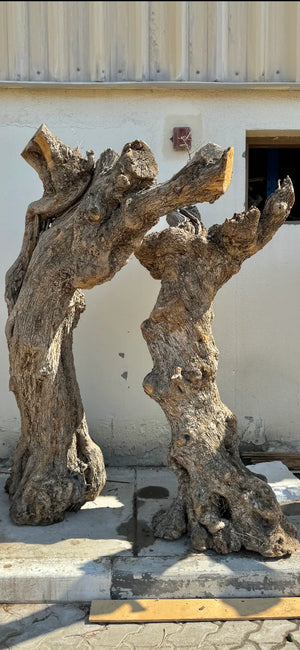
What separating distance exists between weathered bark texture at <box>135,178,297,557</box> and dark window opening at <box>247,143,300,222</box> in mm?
1604

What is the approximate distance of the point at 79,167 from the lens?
10.6ft

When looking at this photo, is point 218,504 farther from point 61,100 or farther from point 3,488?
point 61,100

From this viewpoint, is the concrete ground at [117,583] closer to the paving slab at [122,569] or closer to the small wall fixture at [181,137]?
the paving slab at [122,569]

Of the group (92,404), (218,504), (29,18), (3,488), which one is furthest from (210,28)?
(3,488)

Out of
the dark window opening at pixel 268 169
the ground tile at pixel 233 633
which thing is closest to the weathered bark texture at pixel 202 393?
the ground tile at pixel 233 633

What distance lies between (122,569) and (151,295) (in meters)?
2.24

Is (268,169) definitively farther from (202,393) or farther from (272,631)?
(272,631)

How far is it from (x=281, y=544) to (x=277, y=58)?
3643 millimetres

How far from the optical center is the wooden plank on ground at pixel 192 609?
2.66 m

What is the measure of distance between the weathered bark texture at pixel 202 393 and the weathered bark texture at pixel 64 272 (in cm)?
36

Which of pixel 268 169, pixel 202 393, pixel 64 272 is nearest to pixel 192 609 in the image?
pixel 202 393

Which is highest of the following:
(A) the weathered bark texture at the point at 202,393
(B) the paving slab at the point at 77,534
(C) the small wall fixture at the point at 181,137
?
(C) the small wall fixture at the point at 181,137

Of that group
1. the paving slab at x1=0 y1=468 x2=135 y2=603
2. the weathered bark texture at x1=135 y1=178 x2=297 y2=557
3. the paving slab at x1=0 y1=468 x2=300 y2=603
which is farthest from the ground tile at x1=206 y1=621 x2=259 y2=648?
the paving slab at x1=0 y1=468 x2=135 y2=603

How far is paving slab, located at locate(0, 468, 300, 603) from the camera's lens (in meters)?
2.81
